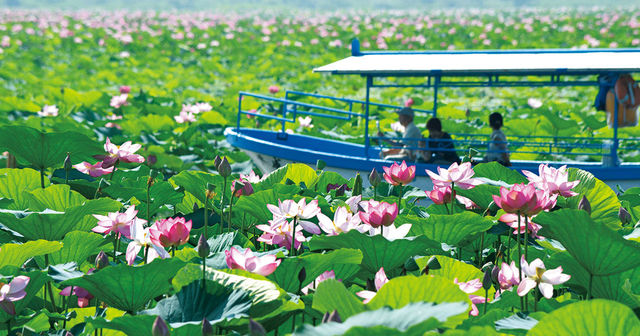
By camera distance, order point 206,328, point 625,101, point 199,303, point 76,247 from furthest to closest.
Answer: point 625,101
point 76,247
point 199,303
point 206,328

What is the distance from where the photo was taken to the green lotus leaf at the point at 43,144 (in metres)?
2.88

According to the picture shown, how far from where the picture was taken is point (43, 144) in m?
2.94

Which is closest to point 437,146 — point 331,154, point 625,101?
point 331,154

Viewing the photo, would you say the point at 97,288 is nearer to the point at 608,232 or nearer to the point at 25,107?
the point at 608,232

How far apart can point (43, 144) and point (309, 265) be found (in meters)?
1.65

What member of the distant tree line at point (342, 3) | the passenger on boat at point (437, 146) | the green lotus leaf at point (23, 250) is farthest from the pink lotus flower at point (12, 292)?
the distant tree line at point (342, 3)

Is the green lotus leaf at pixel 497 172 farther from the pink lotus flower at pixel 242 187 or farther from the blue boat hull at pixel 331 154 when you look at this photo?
the blue boat hull at pixel 331 154

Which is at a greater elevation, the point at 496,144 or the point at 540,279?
the point at 540,279

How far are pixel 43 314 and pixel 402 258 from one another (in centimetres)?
91

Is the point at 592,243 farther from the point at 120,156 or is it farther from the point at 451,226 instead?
Result: the point at 120,156

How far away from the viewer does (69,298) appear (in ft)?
6.40

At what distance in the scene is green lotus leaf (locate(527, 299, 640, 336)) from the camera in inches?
50.3

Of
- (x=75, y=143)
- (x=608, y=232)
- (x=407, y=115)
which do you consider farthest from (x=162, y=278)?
(x=407, y=115)

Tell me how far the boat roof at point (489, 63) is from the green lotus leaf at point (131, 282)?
11.5ft
